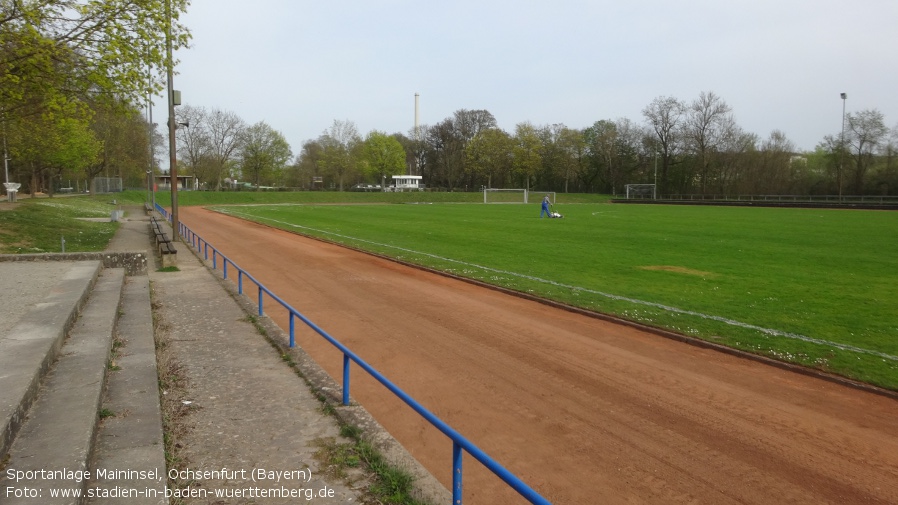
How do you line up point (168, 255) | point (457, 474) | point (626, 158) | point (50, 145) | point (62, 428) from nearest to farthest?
point (457, 474) → point (62, 428) → point (168, 255) → point (50, 145) → point (626, 158)

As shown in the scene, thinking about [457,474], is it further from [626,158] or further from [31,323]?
[626,158]

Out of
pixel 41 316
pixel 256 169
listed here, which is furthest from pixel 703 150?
pixel 41 316

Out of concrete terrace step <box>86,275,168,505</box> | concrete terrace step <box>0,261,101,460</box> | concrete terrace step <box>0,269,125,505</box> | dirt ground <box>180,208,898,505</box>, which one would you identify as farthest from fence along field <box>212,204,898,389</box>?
concrete terrace step <box>0,261,101,460</box>

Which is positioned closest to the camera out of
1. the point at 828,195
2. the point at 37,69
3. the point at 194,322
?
the point at 194,322

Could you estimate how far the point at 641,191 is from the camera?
86.4 meters

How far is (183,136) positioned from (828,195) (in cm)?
8614

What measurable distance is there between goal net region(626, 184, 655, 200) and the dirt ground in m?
79.5

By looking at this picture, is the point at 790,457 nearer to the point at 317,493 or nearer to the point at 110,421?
the point at 317,493

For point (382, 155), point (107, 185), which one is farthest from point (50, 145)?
point (382, 155)

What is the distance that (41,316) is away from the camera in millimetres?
7730

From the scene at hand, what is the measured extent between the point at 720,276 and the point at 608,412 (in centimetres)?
1060

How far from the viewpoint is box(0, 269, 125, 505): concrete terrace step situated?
379 centimetres

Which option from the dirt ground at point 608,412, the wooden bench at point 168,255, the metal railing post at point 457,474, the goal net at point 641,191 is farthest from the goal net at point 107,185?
the metal railing post at point 457,474

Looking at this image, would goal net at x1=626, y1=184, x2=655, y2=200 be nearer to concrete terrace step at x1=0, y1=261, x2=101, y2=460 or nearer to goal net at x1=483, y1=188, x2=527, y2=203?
goal net at x1=483, y1=188, x2=527, y2=203
